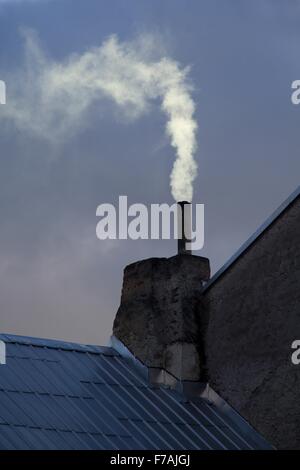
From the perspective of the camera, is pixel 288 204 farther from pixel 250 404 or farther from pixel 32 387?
pixel 32 387

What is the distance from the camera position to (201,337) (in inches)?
648

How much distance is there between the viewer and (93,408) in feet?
47.3

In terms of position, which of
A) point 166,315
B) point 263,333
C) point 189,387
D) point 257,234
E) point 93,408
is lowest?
point 93,408

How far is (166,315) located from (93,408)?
2871 mm

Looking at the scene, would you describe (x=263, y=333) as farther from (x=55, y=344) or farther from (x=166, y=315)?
(x=55, y=344)

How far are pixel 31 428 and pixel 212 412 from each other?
3652mm

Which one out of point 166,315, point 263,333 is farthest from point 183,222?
point 263,333

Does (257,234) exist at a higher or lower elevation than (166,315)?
higher

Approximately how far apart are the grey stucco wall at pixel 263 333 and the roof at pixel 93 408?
0.40 metres

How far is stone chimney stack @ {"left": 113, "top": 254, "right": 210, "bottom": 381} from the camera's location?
16.4 m
